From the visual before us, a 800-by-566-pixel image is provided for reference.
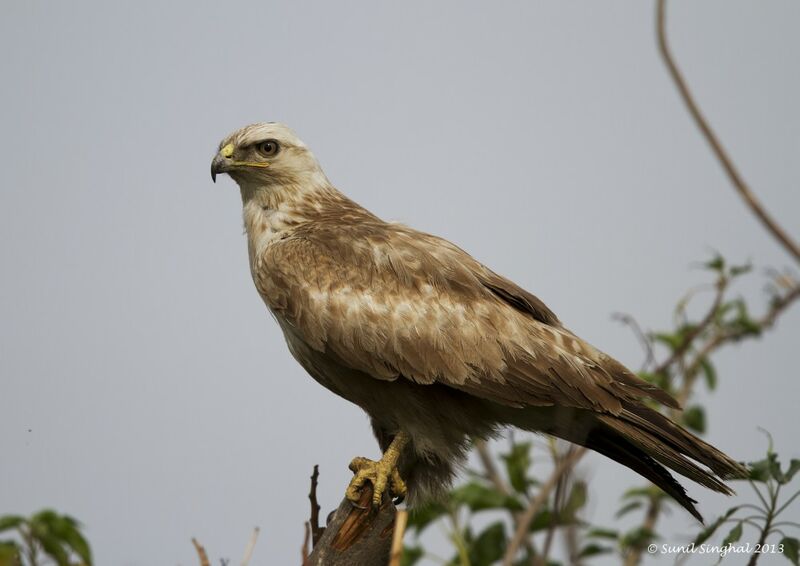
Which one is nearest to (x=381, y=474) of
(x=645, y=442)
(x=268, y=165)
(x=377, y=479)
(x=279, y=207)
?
(x=377, y=479)

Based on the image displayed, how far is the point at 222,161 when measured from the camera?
23.1 feet

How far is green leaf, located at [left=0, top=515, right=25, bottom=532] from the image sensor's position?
4242 millimetres

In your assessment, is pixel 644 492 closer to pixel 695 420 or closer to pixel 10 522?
pixel 695 420

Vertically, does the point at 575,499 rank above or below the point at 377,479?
below

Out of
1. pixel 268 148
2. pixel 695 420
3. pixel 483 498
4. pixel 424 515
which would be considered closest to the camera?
pixel 483 498

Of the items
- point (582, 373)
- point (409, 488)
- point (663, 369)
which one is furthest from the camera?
point (663, 369)

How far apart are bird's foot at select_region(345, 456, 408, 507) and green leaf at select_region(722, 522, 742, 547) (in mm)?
1945

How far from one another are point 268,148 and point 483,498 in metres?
3.04

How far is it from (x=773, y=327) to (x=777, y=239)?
526 centimetres

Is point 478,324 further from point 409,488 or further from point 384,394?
point 409,488

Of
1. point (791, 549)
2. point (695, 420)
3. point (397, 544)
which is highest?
point (695, 420)

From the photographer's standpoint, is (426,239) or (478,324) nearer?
(478,324)

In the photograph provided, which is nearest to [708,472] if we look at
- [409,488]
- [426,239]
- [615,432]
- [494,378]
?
[615,432]

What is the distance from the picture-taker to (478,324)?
20.0ft
